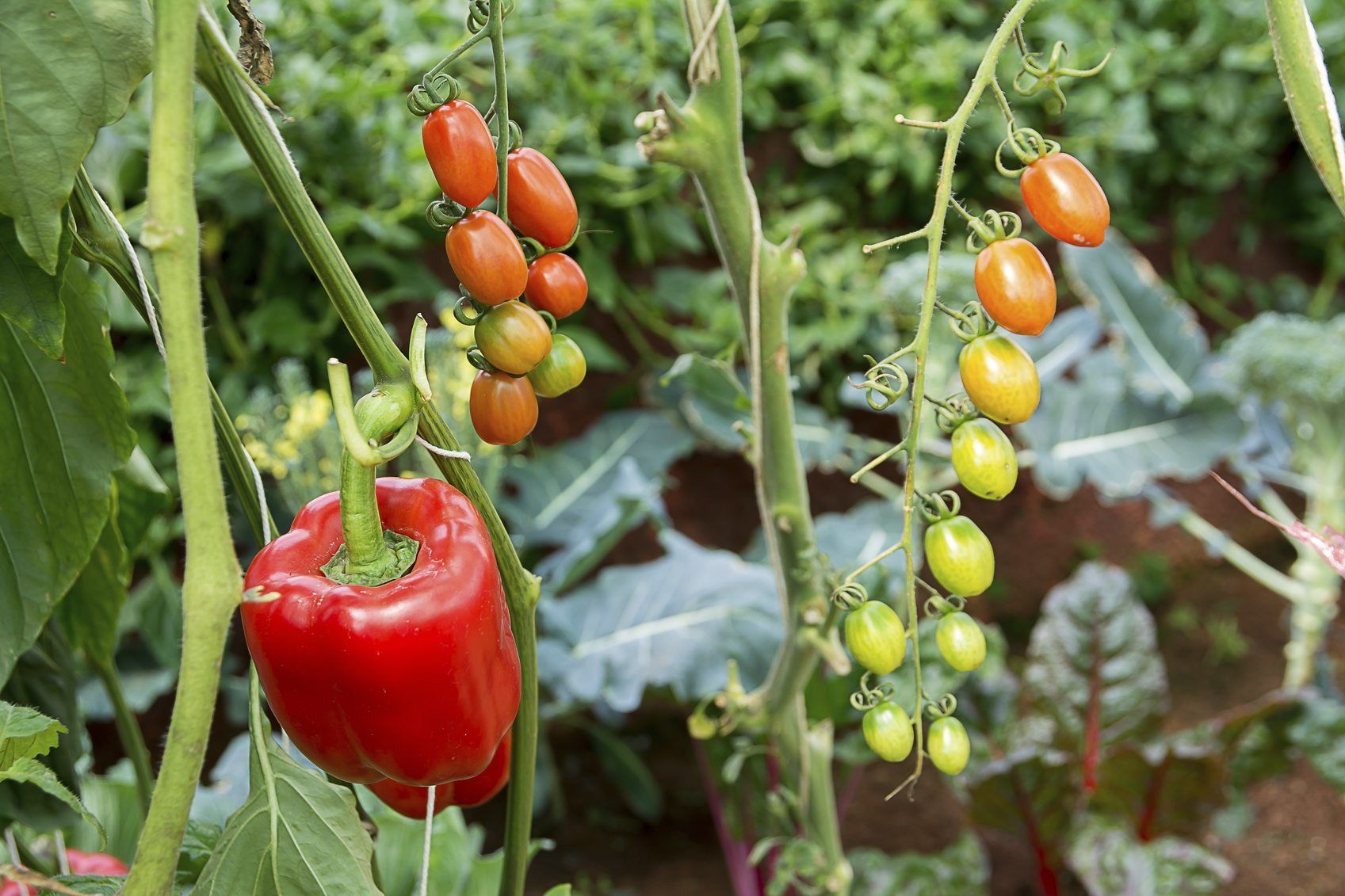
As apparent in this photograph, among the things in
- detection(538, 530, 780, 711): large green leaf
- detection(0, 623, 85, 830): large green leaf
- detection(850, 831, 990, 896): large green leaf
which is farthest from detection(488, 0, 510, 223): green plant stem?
detection(850, 831, 990, 896): large green leaf

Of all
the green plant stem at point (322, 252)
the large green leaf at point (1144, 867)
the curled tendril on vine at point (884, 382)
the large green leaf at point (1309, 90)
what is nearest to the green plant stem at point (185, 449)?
the green plant stem at point (322, 252)

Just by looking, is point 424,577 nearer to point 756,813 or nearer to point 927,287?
point 927,287

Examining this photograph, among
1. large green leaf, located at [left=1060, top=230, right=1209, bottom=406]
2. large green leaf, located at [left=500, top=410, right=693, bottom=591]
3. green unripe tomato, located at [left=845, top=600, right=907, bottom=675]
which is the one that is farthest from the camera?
large green leaf, located at [left=1060, top=230, right=1209, bottom=406]

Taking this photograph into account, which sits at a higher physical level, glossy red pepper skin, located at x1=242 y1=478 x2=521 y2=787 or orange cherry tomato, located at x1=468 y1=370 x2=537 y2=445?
orange cherry tomato, located at x1=468 y1=370 x2=537 y2=445

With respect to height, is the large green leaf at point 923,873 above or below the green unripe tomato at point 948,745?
below

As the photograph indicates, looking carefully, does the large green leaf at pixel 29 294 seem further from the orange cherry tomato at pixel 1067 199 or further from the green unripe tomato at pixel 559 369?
the orange cherry tomato at pixel 1067 199

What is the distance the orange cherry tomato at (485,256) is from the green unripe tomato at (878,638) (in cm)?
22

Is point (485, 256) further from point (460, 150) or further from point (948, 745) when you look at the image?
point (948, 745)

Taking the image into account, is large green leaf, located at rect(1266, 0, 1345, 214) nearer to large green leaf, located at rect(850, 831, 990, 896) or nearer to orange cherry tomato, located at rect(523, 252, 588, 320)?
orange cherry tomato, located at rect(523, 252, 588, 320)

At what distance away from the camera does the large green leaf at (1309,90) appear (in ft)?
1.38

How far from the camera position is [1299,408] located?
1.71 m

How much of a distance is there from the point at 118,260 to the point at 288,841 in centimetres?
24

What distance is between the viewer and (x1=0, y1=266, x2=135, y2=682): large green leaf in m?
0.50

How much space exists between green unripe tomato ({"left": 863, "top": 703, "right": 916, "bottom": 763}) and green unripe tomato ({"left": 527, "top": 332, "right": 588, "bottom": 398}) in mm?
208
